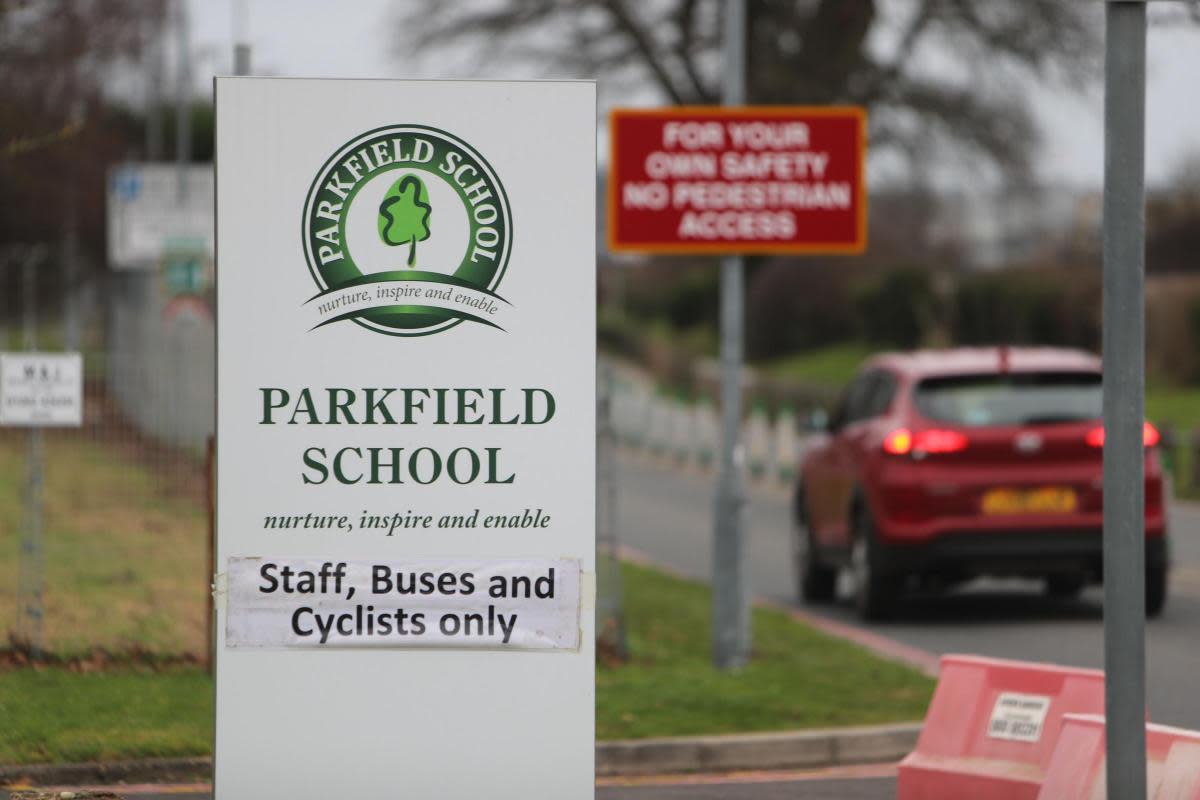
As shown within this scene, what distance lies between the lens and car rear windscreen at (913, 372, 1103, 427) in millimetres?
13586

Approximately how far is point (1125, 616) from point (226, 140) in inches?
106

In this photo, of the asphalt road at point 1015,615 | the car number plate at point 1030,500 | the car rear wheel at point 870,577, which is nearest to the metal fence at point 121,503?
the asphalt road at point 1015,615

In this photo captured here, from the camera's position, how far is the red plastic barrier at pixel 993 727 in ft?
23.5

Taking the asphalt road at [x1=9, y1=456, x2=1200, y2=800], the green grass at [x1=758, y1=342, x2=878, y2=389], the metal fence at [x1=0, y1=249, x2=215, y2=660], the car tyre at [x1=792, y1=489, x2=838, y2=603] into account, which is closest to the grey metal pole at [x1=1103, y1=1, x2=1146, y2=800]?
the asphalt road at [x1=9, y1=456, x2=1200, y2=800]

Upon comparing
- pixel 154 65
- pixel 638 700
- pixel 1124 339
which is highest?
pixel 154 65

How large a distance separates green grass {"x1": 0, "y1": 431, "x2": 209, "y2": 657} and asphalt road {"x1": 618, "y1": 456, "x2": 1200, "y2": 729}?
3.36 metres

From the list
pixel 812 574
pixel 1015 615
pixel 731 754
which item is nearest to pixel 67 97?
pixel 812 574

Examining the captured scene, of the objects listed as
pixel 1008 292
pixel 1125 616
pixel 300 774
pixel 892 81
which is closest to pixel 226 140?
pixel 300 774

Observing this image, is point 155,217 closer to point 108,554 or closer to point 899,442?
point 108,554

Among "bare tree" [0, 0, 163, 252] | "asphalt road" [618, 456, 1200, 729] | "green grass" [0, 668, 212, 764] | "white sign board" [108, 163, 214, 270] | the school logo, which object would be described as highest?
"bare tree" [0, 0, 163, 252]

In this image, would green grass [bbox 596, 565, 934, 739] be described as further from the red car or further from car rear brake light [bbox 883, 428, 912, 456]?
car rear brake light [bbox 883, 428, 912, 456]

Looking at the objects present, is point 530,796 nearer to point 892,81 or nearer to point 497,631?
point 497,631

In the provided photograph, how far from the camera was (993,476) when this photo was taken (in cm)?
1352

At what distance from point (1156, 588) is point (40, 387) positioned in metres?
7.04
